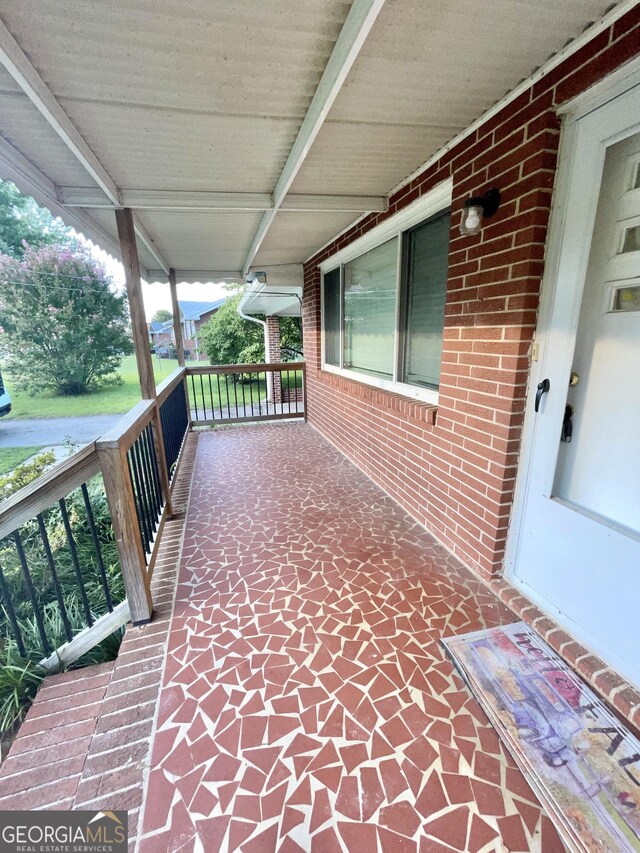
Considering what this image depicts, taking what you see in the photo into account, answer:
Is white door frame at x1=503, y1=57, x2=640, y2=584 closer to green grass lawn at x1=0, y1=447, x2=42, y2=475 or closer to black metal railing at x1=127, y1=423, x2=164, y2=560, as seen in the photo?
black metal railing at x1=127, y1=423, x2=164, y2=560

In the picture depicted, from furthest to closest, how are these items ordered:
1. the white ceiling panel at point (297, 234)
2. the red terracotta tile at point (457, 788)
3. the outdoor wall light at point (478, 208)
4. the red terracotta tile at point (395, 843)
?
the white ceiling panel at point (297, 234) < the outdoor wall light at point (478, 208) < the red terracotta tile at point (457, 788) < the red terracotta tile at point (395, 843)

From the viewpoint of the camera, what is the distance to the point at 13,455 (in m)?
7.29

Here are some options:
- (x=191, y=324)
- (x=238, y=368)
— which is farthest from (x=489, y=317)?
(x=191, y=324)

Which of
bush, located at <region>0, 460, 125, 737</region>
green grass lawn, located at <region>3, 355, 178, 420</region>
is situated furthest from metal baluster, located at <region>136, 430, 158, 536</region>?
green grass lawn, located at <region>3, 355, 178, 420</region>

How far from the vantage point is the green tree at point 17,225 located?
12.2 metres

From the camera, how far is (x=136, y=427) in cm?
197

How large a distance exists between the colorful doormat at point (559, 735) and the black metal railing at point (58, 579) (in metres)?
1.83

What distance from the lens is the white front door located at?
4.37 ft

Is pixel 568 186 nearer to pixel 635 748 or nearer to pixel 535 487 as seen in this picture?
pixel 535 487

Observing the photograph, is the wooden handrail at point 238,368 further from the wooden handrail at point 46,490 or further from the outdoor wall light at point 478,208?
the wooden handrail at point 46,490

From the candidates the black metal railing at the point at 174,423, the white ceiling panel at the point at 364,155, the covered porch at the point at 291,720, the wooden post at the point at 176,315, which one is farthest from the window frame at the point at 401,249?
the wooden post at the point at 176,315

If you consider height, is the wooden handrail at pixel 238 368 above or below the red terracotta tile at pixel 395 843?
above

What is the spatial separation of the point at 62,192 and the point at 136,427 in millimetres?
1690

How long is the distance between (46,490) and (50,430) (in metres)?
10.1
